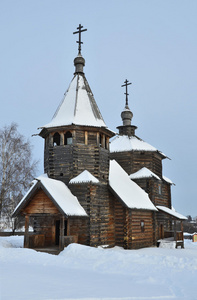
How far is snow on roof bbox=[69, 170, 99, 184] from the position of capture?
1741 centimetres

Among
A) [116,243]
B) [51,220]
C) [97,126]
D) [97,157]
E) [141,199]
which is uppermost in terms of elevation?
[97,126]

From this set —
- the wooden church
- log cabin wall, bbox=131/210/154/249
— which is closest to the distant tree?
the wooden church

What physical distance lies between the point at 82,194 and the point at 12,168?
7983 millimetres

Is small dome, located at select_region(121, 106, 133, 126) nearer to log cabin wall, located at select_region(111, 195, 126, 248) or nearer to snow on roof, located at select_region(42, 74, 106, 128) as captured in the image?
snow on roof, located at select_region(42, 74, 106, 128)

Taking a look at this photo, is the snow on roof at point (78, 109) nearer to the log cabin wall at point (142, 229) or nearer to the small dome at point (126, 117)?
the log cabin wall at point (142, 229)

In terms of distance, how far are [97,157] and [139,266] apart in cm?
911

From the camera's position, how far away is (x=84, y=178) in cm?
1756

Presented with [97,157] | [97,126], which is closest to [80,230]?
[97,157]

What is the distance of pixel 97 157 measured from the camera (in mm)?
19062

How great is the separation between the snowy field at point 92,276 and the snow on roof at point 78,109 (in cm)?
815

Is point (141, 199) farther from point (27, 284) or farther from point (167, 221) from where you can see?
point (27, 284)

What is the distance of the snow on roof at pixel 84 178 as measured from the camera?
17.4 metres

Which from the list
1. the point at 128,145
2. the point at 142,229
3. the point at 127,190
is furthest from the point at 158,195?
the point at 127,190

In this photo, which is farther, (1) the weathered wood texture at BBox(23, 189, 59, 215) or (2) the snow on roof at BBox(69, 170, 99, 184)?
(2) the snow on roof at BBox(69, 170, 99, 184)
